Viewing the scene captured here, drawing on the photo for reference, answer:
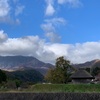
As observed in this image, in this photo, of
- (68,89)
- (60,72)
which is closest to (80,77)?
(60,72)

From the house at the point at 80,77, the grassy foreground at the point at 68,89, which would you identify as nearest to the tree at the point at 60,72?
the house at the point at 80,77

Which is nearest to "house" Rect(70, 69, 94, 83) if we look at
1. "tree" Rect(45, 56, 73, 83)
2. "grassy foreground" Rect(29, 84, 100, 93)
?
"tree" Rect(45, 56, 73, 83)

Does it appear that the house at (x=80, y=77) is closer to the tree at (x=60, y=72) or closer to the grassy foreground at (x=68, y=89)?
the tree at (x=60, y=72)

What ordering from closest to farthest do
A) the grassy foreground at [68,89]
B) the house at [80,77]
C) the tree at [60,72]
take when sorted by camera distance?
the grassy foreground at [68,89]
the tree at [60,72]
the house at [80,77]

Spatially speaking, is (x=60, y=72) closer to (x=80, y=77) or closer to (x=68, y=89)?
(x=80, y=77)

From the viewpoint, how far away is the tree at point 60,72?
89469 mm

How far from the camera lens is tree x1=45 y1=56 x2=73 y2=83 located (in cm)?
8947

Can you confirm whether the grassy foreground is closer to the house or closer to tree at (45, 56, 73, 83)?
tree at (45, 56, 73, 83)

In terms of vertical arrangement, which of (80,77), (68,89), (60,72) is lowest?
(68,89)

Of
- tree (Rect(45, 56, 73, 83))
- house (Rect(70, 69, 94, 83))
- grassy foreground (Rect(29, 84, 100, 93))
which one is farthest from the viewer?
house (Rect(70, 69, 94, 83))

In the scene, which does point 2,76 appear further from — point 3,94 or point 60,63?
point 3,94

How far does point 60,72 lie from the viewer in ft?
295

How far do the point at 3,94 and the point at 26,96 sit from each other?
119cm

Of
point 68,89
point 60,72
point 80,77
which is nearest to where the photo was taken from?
point 68,89
